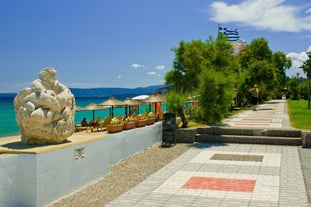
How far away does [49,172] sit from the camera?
6.80m

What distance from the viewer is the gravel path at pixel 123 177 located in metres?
7.10

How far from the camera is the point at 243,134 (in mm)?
14492

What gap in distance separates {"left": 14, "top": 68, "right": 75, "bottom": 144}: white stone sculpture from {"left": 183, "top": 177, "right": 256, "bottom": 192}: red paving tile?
9.84ft

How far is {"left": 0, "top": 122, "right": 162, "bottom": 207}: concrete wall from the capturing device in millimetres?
6227

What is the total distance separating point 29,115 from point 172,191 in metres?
3.29

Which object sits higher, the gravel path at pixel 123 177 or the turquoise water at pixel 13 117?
the gravel path at pixel 123 177

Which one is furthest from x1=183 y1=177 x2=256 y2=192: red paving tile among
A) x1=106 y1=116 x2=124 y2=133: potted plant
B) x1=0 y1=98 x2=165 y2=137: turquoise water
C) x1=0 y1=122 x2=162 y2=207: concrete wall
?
x1=0 y1=98 x2=165 y2=137: turquoise water

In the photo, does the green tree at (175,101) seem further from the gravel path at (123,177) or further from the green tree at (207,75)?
the gravel path at (123,177)

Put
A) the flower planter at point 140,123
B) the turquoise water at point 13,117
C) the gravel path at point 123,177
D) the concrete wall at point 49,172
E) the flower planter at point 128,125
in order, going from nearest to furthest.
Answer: the concrete wall at point 49,172 → the gravel path at point 123,177 → the flower planter at point 128,125 → the flower planter at point 140,123 → the turquoise water at point 13,117

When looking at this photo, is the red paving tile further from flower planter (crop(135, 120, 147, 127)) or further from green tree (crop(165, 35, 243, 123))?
green tree (crop(165, 35, 243, 123))

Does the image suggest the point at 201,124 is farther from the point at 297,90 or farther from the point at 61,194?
the point at 297,90

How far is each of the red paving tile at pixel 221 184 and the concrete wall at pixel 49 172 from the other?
88.2 inches

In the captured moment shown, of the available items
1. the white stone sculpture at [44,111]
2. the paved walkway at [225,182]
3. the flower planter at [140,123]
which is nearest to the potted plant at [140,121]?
the flower planter at [140,123]

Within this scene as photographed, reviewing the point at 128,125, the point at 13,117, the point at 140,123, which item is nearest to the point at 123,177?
the point at 128,125
